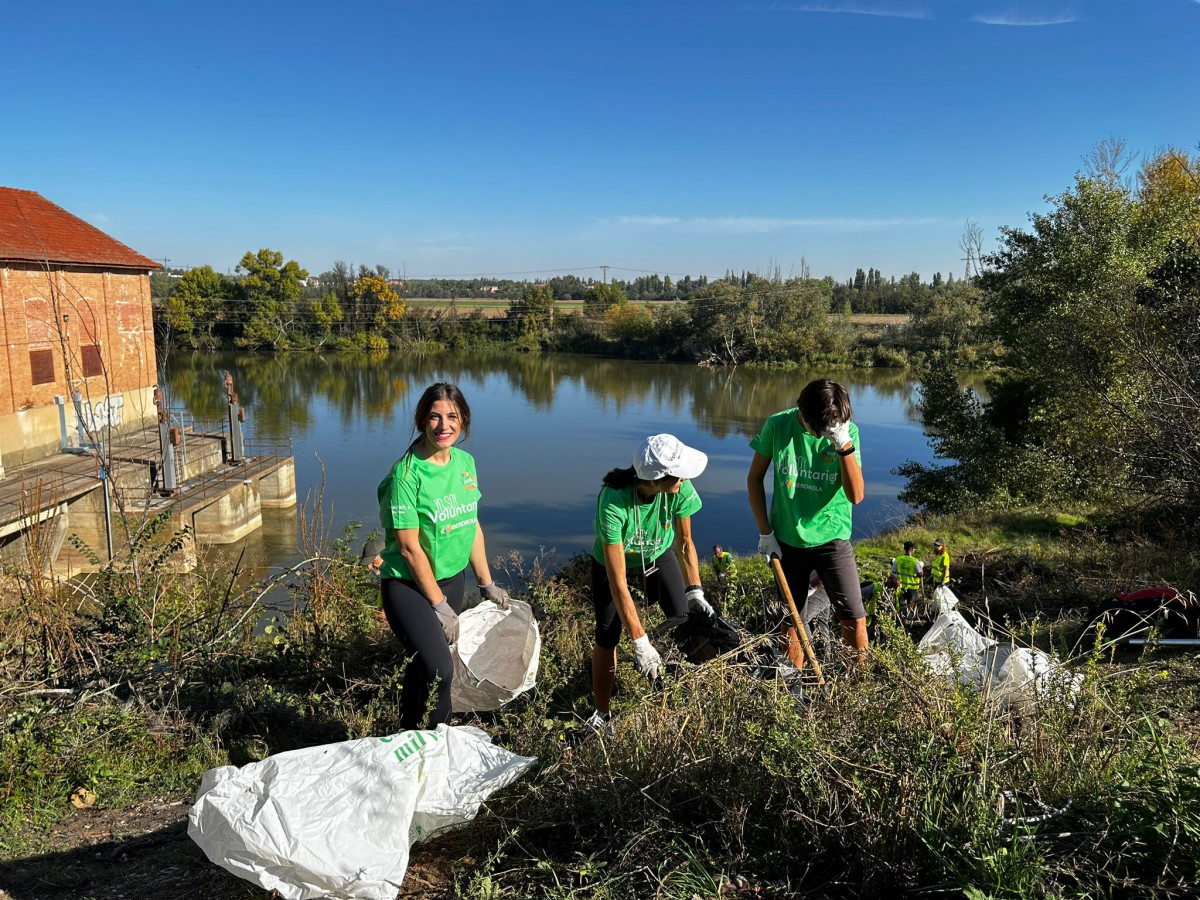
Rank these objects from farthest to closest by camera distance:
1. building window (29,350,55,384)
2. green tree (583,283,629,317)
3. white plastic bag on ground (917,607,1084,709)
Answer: green tree (583,283,629,317) < building window (29,350,55,384) < white plastic bag on ground (917,607,1084,709)

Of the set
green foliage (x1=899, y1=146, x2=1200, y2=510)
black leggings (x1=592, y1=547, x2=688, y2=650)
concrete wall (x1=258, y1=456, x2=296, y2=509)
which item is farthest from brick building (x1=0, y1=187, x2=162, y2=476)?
green foliage (x1=899, y1=146, x2=1200, y2=510)

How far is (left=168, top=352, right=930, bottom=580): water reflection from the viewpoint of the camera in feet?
61.8

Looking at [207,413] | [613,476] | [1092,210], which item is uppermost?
[1092,210]

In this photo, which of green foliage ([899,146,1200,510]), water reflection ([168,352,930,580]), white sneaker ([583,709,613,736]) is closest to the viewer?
white sneaker ([583,709,613,736])

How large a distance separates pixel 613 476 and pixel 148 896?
6.47ft

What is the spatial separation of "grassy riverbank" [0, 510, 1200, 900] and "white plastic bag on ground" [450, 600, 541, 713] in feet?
0.45

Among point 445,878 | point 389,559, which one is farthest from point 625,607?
point 445,878

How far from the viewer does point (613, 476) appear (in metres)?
3.12

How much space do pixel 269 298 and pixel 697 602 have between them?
65747 mm

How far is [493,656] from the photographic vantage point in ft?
11.1

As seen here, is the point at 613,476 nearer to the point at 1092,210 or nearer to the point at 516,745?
the point at 516,745

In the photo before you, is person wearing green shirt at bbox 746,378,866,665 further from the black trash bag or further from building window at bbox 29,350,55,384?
building window at bbox 29,350,55,384

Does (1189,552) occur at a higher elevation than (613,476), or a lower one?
lower

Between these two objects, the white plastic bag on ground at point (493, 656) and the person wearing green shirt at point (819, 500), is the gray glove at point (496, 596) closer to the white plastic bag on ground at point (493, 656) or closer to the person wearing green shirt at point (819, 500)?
the white plastic bag on ground at point (493, 656)
